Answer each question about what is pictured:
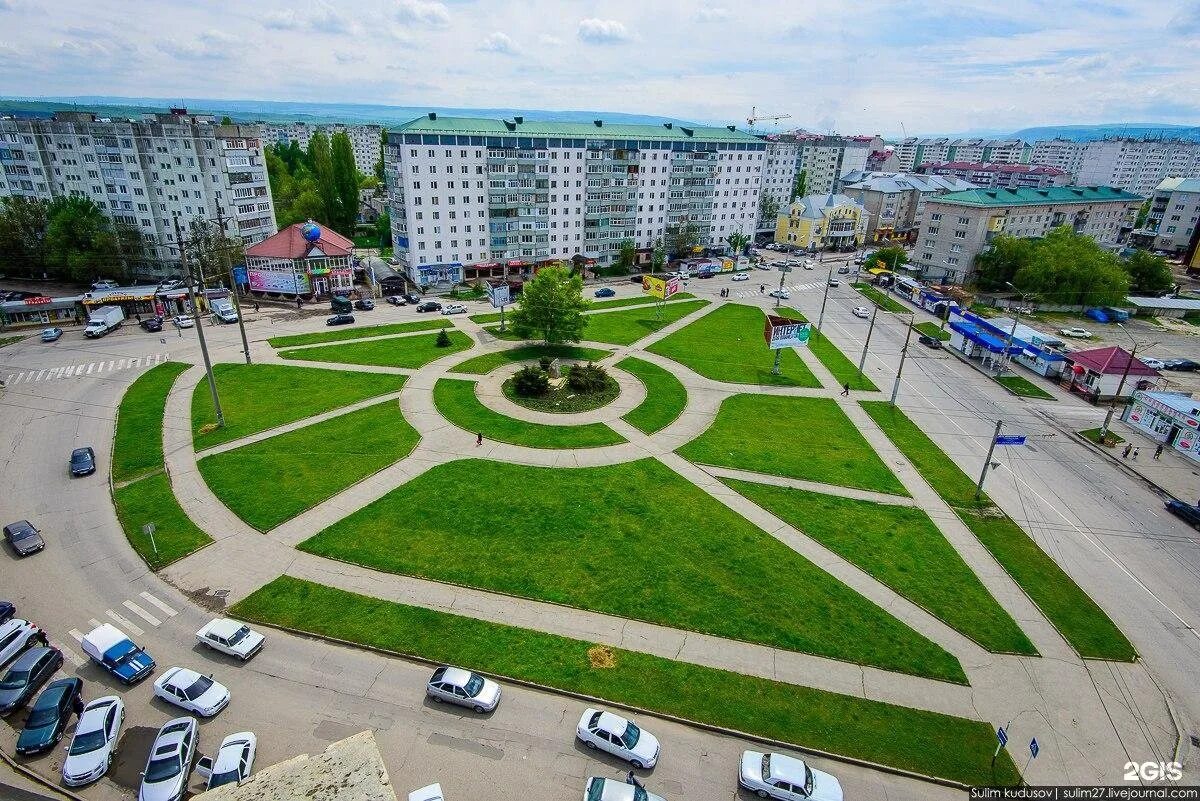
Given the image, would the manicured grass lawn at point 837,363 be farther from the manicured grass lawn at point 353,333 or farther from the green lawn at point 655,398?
the manicured grass lawn at point 353,333

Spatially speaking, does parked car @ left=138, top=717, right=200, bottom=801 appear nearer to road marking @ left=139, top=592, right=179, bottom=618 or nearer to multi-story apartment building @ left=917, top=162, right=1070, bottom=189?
road marking @ left=139, top=592, right=179, bottom=618

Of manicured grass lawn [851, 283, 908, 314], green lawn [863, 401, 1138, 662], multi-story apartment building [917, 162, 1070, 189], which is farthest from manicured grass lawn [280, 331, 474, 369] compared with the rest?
multi-story apartment building [917, 162, 1070, 189]

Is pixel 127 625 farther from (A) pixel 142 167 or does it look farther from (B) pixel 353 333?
(A) pixel 142 167

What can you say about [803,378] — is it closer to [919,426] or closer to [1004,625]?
[919,426]

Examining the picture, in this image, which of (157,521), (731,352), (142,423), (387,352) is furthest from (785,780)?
(387,352)

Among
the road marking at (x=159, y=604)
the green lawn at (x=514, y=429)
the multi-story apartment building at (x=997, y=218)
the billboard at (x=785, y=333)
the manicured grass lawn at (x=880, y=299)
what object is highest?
the multi-story apartment building at (x=997, y=218)

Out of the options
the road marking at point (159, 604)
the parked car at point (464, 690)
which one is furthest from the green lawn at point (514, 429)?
the road marking at point (159, 604)
